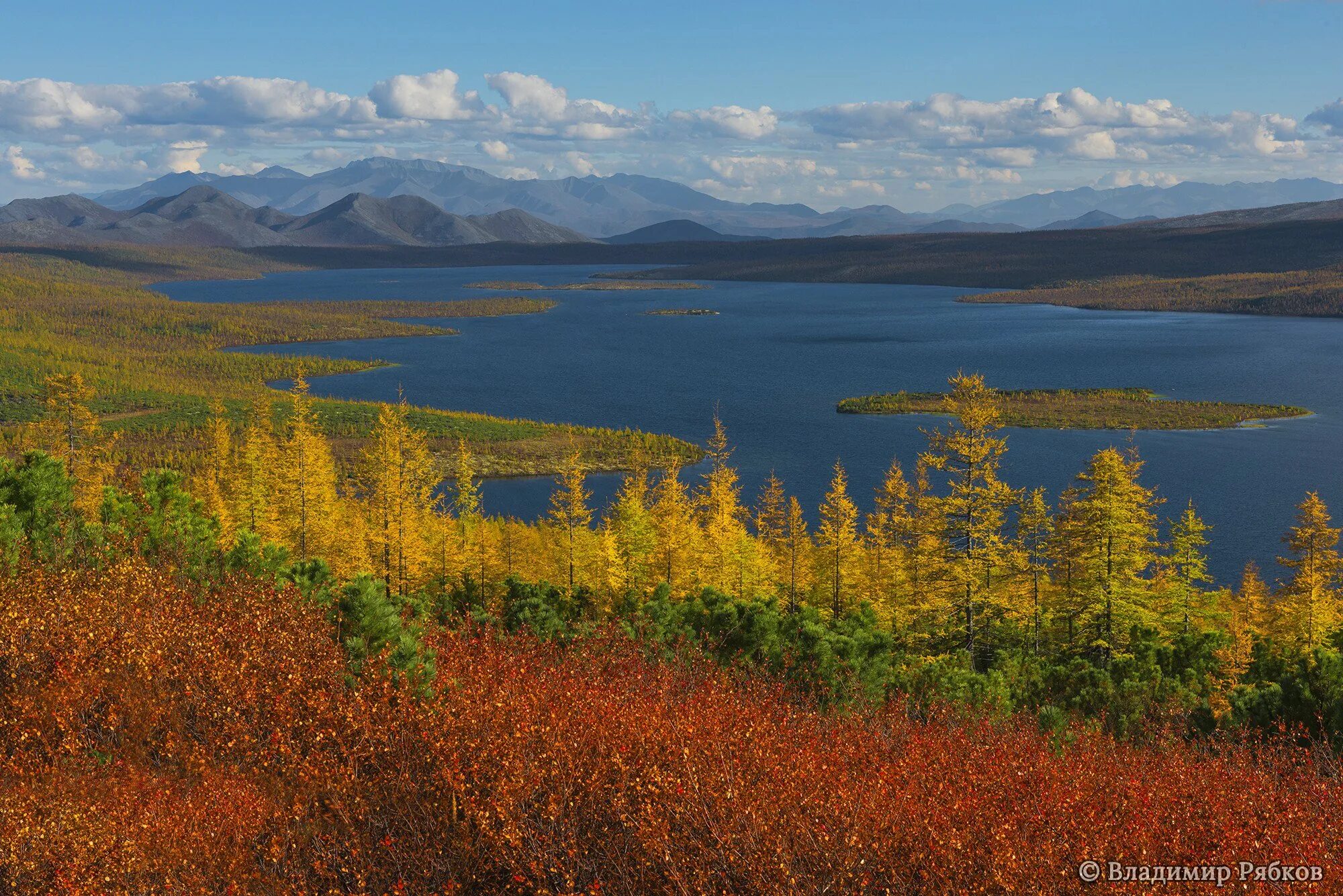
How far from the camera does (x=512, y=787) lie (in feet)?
42.3

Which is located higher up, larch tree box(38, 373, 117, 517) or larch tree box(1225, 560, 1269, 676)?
larch tree box(38, 373, 117, 517)

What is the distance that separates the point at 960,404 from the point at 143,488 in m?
28.6

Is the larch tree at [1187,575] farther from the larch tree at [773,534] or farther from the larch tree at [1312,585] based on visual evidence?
the larch tree at [773,534]

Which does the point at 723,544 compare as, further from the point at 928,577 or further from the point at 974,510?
the point at 974,510

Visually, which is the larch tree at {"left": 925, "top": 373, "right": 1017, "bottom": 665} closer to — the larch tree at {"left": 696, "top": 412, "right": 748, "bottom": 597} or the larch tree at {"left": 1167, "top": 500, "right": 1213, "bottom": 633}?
the larch tree at {"left": 1167, "top": 500, "right": 1213, "bottom": 633}

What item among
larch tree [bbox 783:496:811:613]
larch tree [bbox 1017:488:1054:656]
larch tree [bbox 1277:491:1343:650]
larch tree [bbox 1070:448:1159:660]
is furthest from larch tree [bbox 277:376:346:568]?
larch tree [bbox 1277:491:1343:650]

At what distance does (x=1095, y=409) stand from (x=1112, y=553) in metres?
91.6

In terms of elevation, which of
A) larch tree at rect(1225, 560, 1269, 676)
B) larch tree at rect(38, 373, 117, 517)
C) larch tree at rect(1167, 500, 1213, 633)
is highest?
larch tree at rect(38, 373, 117, 517)

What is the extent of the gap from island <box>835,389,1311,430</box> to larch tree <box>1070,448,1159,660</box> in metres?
76.2

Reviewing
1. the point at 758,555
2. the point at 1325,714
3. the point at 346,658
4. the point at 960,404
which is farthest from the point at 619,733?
the point at 758,555

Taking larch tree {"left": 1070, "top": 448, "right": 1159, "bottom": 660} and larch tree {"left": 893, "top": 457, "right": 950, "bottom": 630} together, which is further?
larch tree {"left": 893, "top": 457, "right": 950, "bottom": 630}

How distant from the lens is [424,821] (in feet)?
45.4

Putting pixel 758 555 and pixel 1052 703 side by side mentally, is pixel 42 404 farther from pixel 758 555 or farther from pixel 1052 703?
pixel 1052 703

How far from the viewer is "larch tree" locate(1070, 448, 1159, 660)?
39812 mm
